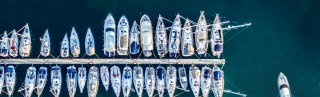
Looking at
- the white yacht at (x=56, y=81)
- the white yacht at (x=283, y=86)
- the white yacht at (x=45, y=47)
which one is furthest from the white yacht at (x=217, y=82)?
the white yacht at (x=45, y=47)

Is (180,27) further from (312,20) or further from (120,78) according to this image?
(312,20)

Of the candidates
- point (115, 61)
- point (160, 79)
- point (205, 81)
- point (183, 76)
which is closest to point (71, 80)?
point (115, 61)

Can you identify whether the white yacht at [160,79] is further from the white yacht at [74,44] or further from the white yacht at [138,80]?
the white yacht at [74,44]

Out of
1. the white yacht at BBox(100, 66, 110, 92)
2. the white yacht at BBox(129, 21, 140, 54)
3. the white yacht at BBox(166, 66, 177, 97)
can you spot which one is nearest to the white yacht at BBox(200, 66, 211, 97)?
the white yacht at BBox(166, 66, 177, 97)

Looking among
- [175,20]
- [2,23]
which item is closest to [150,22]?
[175,20]

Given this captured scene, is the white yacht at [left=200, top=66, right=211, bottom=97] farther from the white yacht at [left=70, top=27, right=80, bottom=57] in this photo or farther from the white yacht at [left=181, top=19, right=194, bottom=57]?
the white yacht at [left=70, top=27, right=80, bottom=57]
